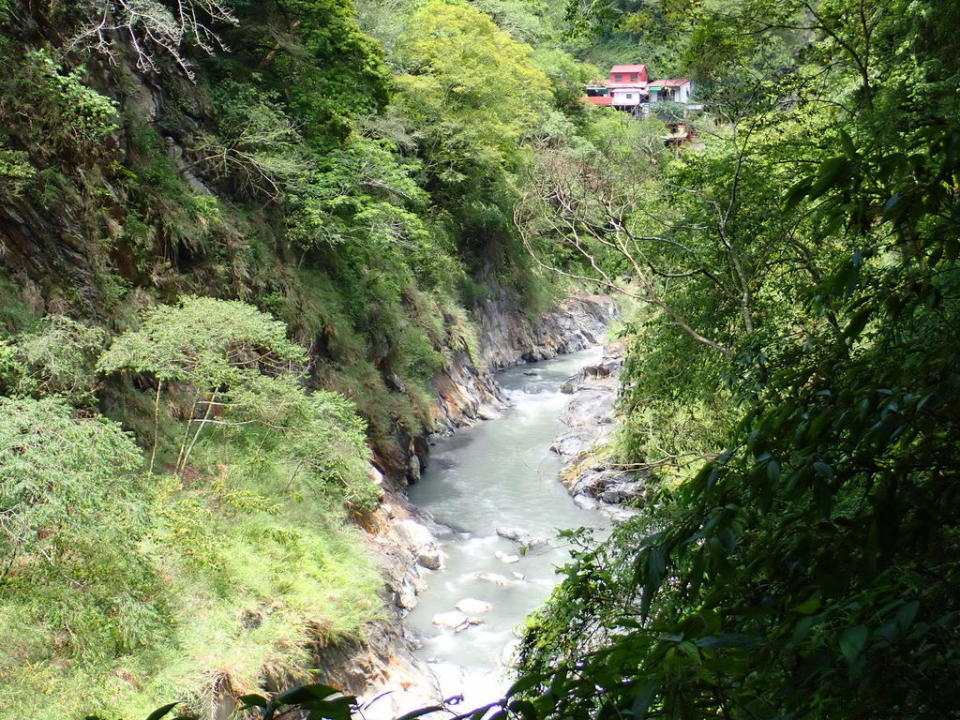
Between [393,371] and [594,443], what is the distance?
4273 mm

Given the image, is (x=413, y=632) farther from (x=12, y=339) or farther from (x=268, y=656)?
(x=12, y=339)

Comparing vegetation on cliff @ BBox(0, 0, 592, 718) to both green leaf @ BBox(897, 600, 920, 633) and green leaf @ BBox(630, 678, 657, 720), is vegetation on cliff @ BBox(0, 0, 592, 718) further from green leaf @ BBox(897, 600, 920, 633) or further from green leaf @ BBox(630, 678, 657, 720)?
green leaf @ BBox(897, 600, 920, 633)

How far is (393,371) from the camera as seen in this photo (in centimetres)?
1531

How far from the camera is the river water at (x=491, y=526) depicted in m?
9.18

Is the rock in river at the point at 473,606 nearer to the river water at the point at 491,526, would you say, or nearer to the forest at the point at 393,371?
the river water at the point at 491,526

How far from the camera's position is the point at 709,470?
1.71 meters

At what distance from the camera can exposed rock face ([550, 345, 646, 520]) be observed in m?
13.2

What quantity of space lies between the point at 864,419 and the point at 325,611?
713 centimetres

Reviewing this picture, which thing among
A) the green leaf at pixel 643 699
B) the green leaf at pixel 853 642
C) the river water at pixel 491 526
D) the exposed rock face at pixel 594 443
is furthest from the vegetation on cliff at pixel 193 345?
the green leaf at pixel 853 642

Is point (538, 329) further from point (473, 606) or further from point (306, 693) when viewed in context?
point (306, 693)

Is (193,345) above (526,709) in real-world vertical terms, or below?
below

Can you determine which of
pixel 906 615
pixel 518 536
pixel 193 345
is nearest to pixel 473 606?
pixel 518 536

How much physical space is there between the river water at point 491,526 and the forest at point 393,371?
1.06m

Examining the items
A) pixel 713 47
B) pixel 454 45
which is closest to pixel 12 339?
pixel 713 47
